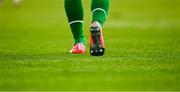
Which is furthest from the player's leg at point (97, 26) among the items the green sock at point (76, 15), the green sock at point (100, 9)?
the green sock at point (76, 15)

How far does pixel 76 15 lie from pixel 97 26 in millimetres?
776

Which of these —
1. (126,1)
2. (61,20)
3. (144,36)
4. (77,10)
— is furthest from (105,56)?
(126,1)

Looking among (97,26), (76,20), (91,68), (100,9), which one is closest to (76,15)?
(76,20)

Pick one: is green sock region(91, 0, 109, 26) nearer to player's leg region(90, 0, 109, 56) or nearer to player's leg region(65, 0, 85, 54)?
player's leg region(90, 0, 109, 56)

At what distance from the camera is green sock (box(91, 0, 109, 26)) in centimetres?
704

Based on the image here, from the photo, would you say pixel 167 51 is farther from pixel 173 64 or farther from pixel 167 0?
pixel 167 0

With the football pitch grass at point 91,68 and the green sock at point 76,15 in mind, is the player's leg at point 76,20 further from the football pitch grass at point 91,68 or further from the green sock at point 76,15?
the football pitch grass at point 91,68

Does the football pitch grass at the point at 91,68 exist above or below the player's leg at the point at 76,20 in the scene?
below

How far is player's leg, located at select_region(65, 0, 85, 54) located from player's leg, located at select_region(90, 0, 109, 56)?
1.26 ft

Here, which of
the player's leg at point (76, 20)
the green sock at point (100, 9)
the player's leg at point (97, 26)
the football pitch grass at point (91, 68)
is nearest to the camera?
the football pitch grass at point (91, 68)

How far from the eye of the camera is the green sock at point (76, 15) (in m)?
7.51

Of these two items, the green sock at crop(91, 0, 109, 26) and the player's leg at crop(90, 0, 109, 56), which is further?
the green sock at crop(91, 0, 109, 26)

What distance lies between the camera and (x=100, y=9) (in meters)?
7.13

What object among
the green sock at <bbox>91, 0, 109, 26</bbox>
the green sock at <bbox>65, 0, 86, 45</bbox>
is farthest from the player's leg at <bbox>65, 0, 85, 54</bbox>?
the green sock at <bbox>91, 0, 109, 26</bbox>
